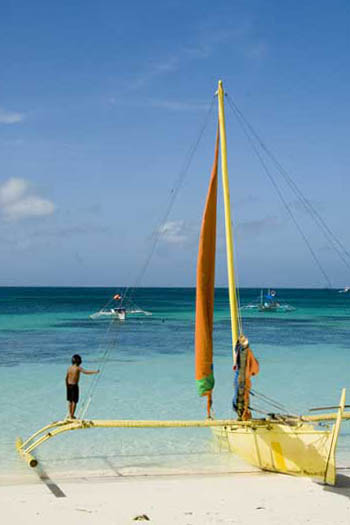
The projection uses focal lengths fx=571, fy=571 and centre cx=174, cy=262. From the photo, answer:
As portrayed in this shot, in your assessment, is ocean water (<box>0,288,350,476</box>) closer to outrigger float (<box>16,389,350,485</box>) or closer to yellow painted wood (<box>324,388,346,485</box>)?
outrigger float (<box>16,389,350,485</box>)

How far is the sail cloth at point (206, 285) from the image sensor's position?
11.8 meters

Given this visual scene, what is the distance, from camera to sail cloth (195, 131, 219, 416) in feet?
38.7

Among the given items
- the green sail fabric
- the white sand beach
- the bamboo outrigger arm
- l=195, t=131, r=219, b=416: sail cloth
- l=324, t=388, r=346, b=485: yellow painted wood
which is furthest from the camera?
the green sail fabric

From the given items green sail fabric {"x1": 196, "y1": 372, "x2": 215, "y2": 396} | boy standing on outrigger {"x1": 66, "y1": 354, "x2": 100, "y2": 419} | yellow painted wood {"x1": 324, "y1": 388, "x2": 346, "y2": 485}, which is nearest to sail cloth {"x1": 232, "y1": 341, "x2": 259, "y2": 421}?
green sail fabric {"x1": 196, "y1": 372, "x2": 215, "y2": 396}

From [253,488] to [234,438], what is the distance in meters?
1.41

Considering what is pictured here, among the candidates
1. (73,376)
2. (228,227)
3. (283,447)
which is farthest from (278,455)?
(73,376)

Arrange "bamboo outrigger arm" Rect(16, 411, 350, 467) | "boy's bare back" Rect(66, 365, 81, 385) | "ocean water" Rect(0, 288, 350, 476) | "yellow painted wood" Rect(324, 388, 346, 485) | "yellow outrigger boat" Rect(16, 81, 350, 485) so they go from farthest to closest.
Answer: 1. "ocean water" Rect(0, 288, 350, 476)
2. "boy's bare back" Rect(66, 365, 81, 385)
3. "bamboo outrigger arm" Rect(16, 411, 350, 467)
4. "yellow outrigger boat" Rect(16, 81, 350, 485)
5. "yellow painted wood" Rect(324, 388, 346, 485)

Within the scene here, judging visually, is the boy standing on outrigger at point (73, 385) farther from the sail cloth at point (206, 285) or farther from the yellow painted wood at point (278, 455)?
the yellow painted wood at point (278, 455)

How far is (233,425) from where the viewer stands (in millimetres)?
11633

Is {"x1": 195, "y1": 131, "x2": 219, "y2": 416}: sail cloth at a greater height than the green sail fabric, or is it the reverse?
{"x1": 195, "y1": 131, "x2": 219, "y2": 416}: sail cloth

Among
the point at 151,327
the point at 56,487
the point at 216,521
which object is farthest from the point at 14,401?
the point at 151,327

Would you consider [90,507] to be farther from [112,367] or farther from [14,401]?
[112,367]

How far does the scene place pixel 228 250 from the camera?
1215 centimetres

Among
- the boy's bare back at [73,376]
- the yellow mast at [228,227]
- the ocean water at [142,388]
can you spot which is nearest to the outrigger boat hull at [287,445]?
the ocean water at [142,388]
